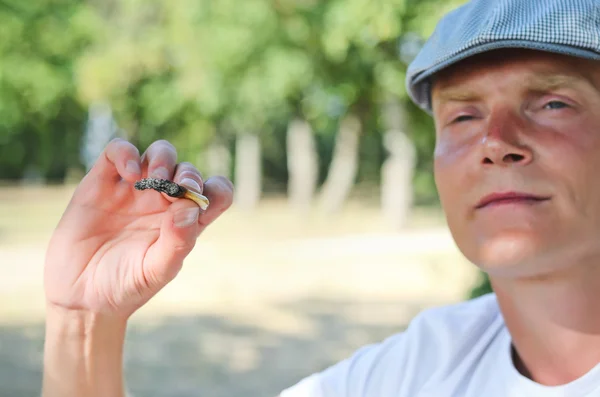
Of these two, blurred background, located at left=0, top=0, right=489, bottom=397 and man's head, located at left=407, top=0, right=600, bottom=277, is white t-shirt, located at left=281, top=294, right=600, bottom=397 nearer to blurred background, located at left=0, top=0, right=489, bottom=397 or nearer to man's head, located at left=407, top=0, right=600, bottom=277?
man's head, located at left=407, top=0, right=600, bottom=277

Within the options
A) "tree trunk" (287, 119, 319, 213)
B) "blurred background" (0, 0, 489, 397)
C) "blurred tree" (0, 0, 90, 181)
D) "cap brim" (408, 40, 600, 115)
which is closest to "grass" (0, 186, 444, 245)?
"blurred background" (0, 0, 489, 397)

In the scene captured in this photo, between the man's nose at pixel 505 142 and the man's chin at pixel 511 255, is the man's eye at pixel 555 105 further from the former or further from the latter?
the man's chin at pixel 511 255

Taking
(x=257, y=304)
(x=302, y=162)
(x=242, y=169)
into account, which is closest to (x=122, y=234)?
(x=257, y=304)

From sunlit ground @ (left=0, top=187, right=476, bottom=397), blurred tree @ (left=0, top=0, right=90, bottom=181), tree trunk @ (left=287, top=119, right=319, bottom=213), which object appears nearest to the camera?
sunlit ground @ (left=0, top=187, right=476, bottom=397)

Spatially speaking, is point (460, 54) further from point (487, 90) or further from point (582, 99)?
point (582, 99)

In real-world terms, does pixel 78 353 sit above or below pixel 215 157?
below

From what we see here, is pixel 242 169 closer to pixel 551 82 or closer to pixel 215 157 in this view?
pixel 215 157

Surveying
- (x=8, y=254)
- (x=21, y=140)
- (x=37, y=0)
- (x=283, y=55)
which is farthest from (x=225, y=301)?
(x=21, y=140)
